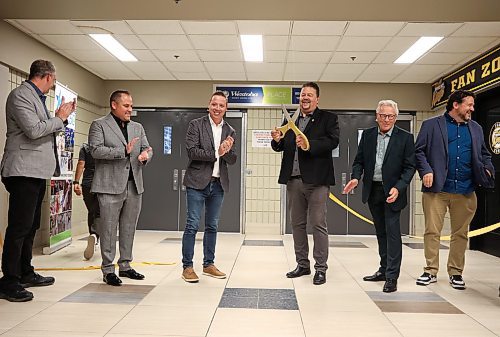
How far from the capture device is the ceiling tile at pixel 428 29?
527 centimetres

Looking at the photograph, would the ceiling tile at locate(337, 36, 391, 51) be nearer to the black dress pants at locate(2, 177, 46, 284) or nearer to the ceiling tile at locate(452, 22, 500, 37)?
the ceiling tile at locate(452, 22, 500, 37)

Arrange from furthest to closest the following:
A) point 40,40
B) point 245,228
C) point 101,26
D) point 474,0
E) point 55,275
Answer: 1. point 245,228
2. point 40,40
3. point 101,26
4. point 474,0
5. point 55,275

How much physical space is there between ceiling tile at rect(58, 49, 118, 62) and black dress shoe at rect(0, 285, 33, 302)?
417 cm

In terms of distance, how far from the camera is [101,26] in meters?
5.55

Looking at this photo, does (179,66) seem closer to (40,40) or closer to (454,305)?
(40,40)

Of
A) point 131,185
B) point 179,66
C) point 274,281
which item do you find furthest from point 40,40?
point 274,281

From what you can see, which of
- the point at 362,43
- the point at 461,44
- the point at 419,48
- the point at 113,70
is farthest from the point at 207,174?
the point at 113,70

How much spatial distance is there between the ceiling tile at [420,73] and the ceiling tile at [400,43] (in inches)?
39.8

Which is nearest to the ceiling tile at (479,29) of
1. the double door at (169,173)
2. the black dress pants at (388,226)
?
the black dress pants at (388,226)

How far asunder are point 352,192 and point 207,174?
17.0ft

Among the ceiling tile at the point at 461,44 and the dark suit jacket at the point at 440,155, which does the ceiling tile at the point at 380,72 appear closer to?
the ceiling tile at the point at 461,44

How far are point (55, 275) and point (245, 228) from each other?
4733 mm

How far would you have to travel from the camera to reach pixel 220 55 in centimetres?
676

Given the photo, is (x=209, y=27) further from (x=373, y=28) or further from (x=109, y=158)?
(x=109, y=158)
